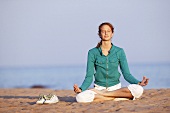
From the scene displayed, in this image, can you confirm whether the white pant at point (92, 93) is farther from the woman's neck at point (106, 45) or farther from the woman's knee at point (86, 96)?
the woman's neck at point (106, 45)

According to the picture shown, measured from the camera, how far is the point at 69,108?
7066 mm

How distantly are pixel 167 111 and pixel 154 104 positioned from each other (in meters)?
0.80

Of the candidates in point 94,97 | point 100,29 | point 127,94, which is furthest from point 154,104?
point 100,29

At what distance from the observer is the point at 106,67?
25.2ft

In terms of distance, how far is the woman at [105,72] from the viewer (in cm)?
754

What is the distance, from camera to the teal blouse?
7684 mm

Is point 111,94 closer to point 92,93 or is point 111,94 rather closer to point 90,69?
point 92,93

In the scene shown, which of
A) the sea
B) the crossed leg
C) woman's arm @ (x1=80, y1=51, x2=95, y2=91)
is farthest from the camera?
the sea

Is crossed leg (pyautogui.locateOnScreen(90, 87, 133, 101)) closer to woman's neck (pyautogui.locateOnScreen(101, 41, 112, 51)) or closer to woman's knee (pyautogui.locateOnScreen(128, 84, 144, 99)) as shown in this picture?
woman's knee (pyautogui.locateOnScreen(128, 84, 144, 99))

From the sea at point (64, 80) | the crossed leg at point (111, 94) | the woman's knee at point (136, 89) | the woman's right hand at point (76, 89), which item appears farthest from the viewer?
the sea at point (64, 80)

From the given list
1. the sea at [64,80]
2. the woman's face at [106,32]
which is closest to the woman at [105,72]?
the woman's face at [106,32]

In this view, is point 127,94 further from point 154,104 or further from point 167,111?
point 167,111

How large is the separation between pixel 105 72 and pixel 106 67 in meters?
0.09

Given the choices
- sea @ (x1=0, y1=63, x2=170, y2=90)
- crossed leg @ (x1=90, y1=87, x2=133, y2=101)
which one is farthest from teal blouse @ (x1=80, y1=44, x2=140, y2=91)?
sea @ (x1=0, y1=63, x2=170, y2=90)
